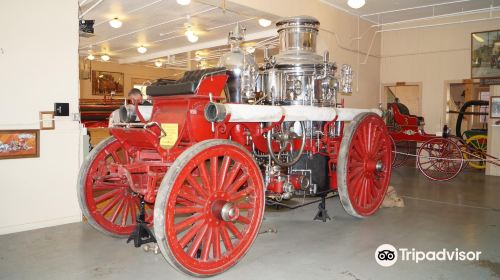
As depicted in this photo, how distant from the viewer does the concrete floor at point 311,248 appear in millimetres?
3066

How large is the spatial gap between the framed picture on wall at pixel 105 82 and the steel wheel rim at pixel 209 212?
1568cm

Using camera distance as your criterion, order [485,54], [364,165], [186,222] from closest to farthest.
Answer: [186,222] < [364,165] < [485,54]

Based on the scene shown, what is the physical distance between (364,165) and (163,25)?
7385mm

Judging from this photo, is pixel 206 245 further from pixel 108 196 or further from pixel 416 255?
pixel 416 255

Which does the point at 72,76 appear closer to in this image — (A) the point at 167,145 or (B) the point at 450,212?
(A) the point at 167,145

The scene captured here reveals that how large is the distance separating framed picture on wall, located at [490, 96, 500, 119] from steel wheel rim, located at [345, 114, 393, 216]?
4761 mm

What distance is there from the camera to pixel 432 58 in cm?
1005

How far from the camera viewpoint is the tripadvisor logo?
337 centimetres

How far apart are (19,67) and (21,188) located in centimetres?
123

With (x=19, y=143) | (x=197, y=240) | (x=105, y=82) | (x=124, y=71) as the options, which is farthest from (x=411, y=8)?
(x=105, y=82)

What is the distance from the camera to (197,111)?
10.5 feet

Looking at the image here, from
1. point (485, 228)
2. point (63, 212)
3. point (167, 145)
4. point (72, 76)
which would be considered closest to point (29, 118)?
point (72, 76)

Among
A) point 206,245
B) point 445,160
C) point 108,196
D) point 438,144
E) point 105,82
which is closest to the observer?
point 206,245

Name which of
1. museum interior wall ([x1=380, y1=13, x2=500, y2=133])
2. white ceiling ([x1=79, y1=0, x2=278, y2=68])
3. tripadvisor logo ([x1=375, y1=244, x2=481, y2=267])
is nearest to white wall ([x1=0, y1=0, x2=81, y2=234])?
white ceiling ([x1=79, y1=0, x2=278, y2=68])
